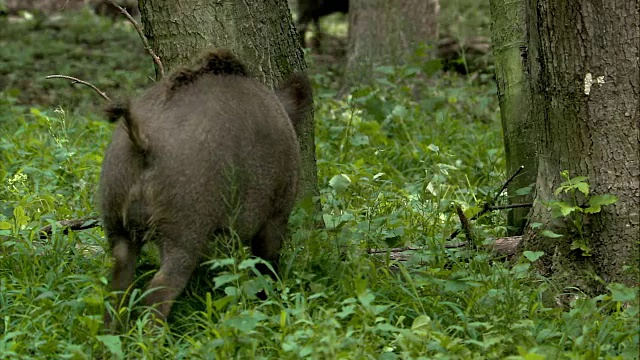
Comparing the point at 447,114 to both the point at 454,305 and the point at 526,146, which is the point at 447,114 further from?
the point at 454,305

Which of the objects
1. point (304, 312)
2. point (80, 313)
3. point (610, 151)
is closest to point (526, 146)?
point (610, 151)

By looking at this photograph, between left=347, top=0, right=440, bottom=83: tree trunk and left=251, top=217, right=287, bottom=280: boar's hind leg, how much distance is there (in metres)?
4.92

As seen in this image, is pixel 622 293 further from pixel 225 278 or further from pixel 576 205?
pixel 225 278

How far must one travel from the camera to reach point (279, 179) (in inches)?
177

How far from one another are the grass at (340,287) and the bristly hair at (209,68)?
0.82 meters

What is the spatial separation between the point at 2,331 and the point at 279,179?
1396 mm

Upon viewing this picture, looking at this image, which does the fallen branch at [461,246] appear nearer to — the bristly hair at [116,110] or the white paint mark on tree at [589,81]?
the white paint mark on tree at [589,81]

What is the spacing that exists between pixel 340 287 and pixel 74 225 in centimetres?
175

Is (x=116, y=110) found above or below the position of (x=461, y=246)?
above

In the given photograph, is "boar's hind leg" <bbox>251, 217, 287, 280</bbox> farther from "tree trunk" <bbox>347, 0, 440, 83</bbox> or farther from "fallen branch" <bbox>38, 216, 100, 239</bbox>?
"tree trunk" <bbox>347, 0, 440, 83</bbox>

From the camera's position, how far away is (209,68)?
14.7 ft

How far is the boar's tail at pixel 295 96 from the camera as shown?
4.95 meters

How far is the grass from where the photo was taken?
3.86m

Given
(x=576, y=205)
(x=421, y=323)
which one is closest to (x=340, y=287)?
(x=421, y=323)
